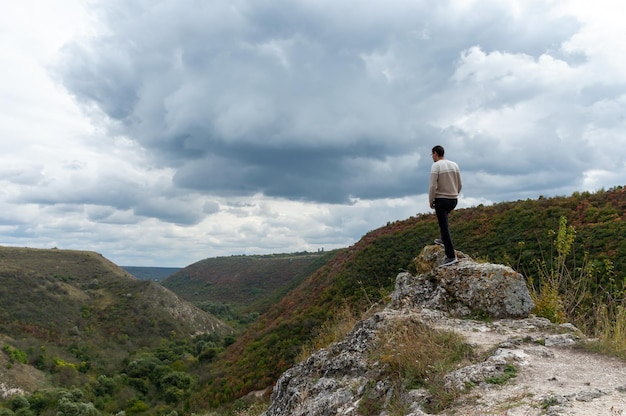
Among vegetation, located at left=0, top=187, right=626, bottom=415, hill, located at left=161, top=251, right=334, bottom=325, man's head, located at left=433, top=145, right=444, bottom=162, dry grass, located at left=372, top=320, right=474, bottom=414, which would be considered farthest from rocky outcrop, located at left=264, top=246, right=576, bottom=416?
hill, located at left=161, top=251, right=334, bottom=325

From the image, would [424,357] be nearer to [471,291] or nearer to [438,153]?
[471,291]

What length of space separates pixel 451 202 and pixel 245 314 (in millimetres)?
107175

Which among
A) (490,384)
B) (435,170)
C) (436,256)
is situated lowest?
(490,384)

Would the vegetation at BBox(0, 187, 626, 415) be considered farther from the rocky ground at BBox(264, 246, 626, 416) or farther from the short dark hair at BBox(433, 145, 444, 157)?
the short dark hair at BBox(433, 145, 444, 157)

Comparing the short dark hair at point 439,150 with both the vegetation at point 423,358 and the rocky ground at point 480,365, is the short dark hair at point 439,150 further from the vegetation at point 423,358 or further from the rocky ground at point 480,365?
the vegetation at point 423,358

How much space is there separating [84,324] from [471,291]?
8344cm

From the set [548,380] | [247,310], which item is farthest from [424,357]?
[247,310]

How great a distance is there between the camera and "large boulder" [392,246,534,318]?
6.77 metres

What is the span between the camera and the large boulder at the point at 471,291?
6.77 m

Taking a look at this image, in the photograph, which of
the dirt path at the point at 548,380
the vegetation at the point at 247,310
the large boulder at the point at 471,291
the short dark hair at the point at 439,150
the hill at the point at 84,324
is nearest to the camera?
the dirt path at the point at 548,380

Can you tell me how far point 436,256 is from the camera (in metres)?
9.63

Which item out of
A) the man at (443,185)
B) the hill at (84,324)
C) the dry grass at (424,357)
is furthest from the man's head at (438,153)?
the hill at (84,324)

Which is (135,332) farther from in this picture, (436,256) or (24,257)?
(436,256)

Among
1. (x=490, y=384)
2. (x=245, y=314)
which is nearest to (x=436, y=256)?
(x=490, y=384)
